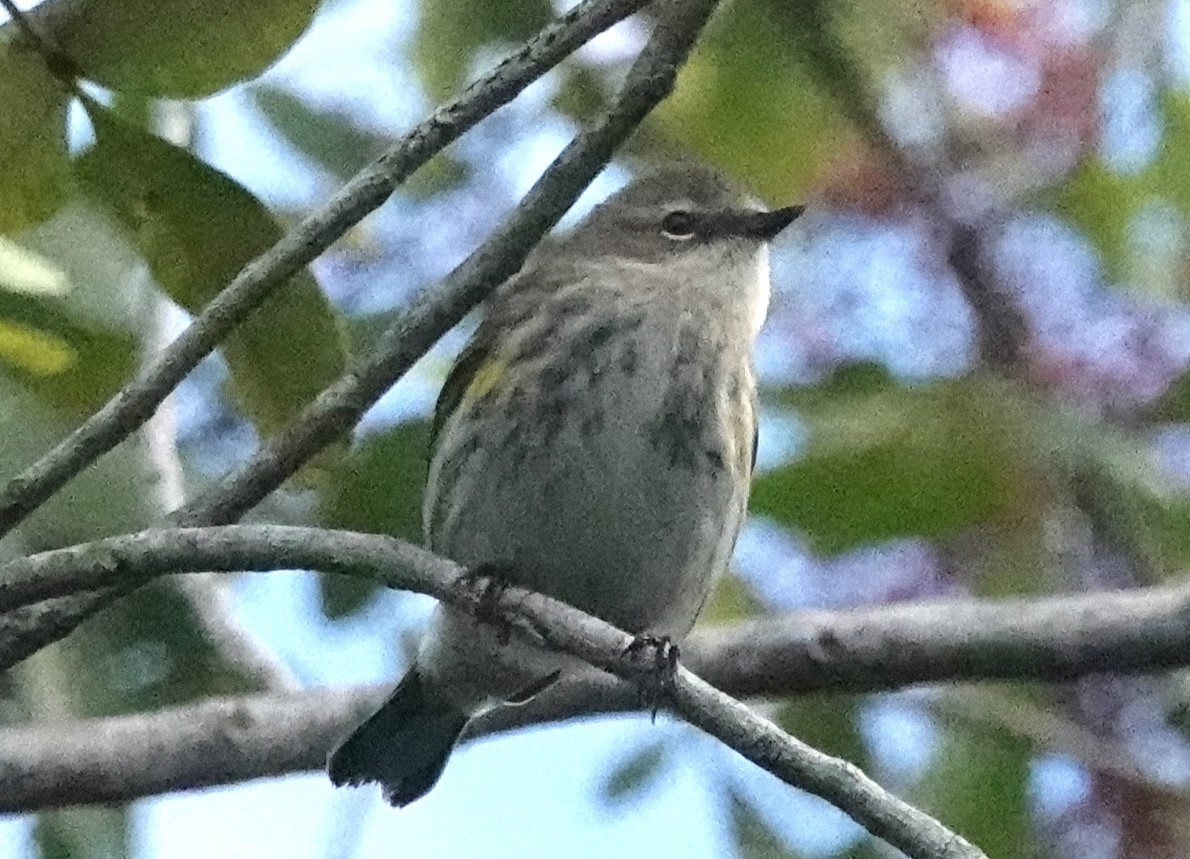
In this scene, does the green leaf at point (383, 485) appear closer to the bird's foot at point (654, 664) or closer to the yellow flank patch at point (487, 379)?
the yellow flank patch at point (487, 379)

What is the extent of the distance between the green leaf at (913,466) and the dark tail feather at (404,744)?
2.60 ft

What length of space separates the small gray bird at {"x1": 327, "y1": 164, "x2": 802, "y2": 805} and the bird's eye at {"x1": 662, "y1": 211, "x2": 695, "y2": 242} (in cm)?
3

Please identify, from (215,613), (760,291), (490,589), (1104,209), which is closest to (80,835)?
(215,613)

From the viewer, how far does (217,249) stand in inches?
68.2

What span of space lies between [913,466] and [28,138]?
1.17m

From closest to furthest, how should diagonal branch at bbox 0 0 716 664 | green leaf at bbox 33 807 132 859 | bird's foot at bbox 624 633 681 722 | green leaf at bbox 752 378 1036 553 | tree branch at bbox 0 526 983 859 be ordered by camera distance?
1. tree branch at bbox 0 526 983 859
2. bird's foot at bbox 624 633 681 722
3. diagonal branch at bbox 0 0 716 664
4. green leaf at bbox 752 378 1036 553
5. green leaf at bbox 33 807 132 859

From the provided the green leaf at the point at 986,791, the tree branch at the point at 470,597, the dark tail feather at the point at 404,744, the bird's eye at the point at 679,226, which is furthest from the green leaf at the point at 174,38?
the green leaf at the point at 986,791

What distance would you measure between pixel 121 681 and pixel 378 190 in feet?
4.27

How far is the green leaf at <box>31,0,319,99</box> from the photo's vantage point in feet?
5.21

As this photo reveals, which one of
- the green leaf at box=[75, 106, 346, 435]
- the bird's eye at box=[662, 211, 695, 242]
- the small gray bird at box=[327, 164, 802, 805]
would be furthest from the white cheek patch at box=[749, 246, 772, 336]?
the green leaf at box=[75, 106, 346, 435]

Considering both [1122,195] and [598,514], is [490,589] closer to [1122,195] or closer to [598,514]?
[598,514]

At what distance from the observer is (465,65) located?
8.65ft

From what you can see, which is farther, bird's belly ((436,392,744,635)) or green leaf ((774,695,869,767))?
green leaf ((774,695,869,767))

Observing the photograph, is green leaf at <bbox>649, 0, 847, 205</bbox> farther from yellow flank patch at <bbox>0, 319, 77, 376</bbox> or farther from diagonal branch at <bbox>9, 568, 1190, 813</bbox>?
yellow flank patch at <bbox>0, 319, 77, 376</bbox>
